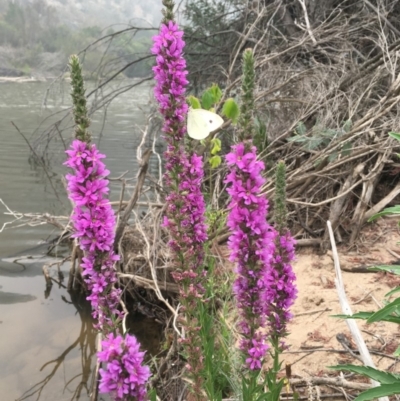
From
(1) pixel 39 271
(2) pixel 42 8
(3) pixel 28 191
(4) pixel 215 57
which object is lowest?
(1) pixel 39 271

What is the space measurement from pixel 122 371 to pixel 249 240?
0.89 meters

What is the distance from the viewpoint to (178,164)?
8.90 ft

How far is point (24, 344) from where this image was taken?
544cm

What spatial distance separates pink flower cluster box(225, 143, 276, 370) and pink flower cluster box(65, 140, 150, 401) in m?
0.63

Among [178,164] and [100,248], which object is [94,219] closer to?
[100,248]

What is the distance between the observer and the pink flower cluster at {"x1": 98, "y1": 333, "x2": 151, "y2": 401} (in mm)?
1711

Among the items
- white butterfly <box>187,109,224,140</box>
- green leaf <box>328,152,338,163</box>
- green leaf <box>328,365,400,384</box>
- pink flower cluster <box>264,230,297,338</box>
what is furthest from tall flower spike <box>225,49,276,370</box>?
green leaf <box>328,152,338,163</box>

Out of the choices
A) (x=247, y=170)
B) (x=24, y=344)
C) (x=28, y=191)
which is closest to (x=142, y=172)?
(x=24, y=344)

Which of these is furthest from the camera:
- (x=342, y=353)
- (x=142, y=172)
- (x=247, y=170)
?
(x=142, y=172)

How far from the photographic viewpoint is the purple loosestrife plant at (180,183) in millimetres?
2584

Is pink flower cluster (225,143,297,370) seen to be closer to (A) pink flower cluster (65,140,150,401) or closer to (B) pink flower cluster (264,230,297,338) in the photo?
Result: (B) pink flower cluster (264,230,297,338)

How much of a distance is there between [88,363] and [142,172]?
2.37 m

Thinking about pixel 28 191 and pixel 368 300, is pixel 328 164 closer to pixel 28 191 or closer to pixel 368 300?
pixel 368 300

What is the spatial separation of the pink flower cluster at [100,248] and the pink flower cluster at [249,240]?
631 mm
